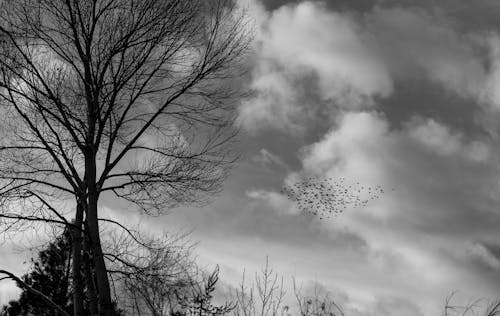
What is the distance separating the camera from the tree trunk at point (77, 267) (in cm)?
747

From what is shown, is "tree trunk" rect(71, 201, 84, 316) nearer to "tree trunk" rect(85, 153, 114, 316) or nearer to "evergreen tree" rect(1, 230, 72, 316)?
"tree trunk" rect(85, 153, 114, 316)

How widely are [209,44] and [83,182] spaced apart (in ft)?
9.71

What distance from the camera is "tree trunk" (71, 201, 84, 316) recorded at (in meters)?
7.47

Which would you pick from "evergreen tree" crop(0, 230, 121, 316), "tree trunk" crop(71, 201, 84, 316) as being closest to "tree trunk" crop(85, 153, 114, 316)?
"tree trunk" crop(71, 201, 84, 316)

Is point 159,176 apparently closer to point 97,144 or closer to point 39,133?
point 97,144

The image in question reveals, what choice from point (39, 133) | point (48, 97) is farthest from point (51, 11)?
point (39, 133)

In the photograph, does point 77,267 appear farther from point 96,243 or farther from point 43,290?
point 43,290

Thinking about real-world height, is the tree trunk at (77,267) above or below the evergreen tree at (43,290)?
below

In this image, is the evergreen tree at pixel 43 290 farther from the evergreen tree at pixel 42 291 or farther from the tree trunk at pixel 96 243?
the tree trunk at pixel 96 243

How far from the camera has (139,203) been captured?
8.16 metres

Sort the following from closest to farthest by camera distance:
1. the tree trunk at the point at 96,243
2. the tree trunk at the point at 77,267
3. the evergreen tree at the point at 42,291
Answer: the tree trunk at the point at 96,243 → the tree trunk at the point at 77,267 → the evergreen tree at the point at 42,291

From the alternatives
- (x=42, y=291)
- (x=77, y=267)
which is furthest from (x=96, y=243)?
(x=42, y=291)

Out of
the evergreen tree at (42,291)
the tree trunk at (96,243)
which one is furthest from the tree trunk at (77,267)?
the evergreen tree at (42,291)

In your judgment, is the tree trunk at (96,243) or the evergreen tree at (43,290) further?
the evergreen tree at (43,290)
